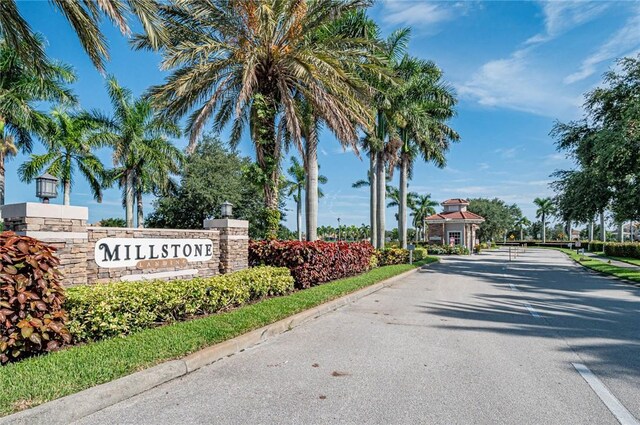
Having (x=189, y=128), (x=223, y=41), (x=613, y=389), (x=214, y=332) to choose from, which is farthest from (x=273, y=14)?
(x=613, y=389)

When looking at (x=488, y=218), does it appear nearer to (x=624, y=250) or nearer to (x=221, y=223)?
(x=624, y=250)

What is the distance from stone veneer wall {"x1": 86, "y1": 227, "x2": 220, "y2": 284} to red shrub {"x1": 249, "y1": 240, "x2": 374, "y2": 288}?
1.66m

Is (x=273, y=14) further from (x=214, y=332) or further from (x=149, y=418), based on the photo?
(x=149, y=418)

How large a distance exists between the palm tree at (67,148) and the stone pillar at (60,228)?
2319 cm

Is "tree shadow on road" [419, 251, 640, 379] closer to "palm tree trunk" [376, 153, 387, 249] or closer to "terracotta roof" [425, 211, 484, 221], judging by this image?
"palm tree trunk" [376, 153, 387, 249]

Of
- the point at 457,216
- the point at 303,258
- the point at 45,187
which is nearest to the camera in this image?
the point at 45,187

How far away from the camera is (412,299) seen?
1058 centimetres

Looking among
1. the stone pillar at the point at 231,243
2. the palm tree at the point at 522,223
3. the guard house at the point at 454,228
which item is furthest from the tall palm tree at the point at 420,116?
the palm tree at the point at 522,223

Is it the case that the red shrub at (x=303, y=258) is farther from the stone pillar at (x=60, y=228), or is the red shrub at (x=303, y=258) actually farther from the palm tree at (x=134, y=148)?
the palm tree at (x=134, y=148)

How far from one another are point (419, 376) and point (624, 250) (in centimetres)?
4099

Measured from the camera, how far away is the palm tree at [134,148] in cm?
2911

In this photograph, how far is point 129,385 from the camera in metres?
4.04

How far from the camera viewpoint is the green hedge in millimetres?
5383

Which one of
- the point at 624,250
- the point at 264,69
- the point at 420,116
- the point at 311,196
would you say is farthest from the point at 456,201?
the point at 264,69
